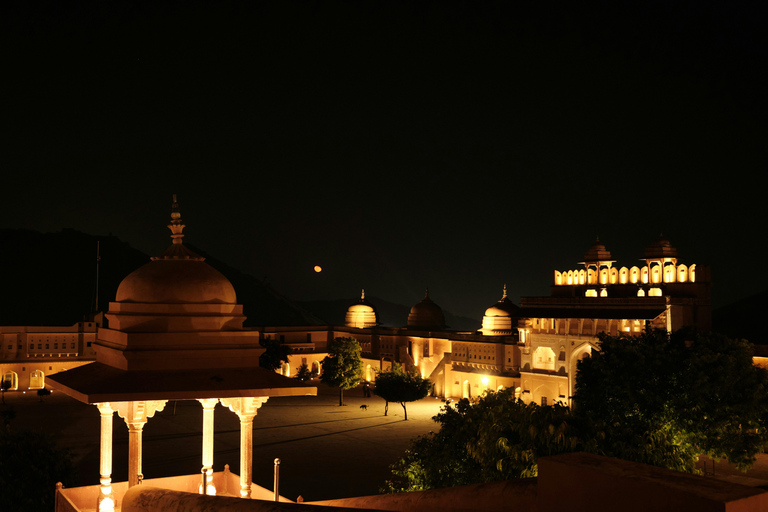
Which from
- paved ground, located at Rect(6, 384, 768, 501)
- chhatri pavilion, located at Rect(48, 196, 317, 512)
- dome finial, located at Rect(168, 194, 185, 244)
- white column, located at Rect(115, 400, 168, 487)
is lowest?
paved ground, located at Rect(6, 384, 768, 501)

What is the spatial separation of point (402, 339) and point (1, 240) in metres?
74.9

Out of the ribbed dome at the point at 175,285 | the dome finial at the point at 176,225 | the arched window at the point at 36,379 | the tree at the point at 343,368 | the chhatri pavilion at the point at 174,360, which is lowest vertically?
the arched window at the point at 36,379

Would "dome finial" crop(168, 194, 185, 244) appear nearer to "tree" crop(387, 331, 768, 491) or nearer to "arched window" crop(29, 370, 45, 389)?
"tree" crop(387, 331, 768, 491)

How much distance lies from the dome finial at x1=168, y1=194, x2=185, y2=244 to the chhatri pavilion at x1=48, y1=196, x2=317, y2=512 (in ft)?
0.83

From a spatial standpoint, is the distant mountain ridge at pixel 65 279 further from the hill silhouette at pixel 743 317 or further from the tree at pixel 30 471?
the tree at pixel 30 471

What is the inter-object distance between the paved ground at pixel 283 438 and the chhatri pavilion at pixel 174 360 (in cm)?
1046

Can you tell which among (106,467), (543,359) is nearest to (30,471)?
(106,467)

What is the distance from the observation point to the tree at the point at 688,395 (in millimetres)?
20406

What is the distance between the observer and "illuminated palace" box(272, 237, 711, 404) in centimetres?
3338

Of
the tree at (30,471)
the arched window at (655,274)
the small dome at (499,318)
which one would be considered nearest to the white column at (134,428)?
the tree at (30,471)

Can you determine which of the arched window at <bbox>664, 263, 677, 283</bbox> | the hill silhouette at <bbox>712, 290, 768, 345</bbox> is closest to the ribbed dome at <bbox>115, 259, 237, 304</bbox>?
the arched window at <bbox>664, 263, 677, 283</bbox>

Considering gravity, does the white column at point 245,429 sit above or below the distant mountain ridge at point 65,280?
below

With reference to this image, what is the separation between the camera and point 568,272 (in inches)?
1528

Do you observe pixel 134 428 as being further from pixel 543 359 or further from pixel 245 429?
pixel 543 359
